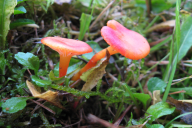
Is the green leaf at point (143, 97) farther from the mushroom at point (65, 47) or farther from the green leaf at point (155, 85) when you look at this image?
the mushroom at point (65, 47)

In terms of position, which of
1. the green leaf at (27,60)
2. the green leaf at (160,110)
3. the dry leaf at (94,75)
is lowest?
the green leaf at (160,110)

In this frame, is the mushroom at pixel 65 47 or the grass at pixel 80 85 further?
the grass at pixel 80 85

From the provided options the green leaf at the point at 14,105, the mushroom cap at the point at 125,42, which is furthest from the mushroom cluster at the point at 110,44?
the green leaf at the point at 14,105

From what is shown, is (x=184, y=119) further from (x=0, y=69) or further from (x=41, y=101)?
(x=0, y=69)

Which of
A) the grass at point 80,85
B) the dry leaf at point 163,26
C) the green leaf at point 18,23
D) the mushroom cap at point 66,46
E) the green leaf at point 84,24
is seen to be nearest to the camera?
the mushroom cap at point 66,46

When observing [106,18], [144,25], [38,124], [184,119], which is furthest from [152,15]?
[38,124]

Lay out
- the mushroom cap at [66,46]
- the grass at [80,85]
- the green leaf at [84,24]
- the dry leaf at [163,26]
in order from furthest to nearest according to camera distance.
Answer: the dry leaf at [163,26]
the green leaf at [84,24]
the grass at [80,85]
the mushroom cap at [66,46]
